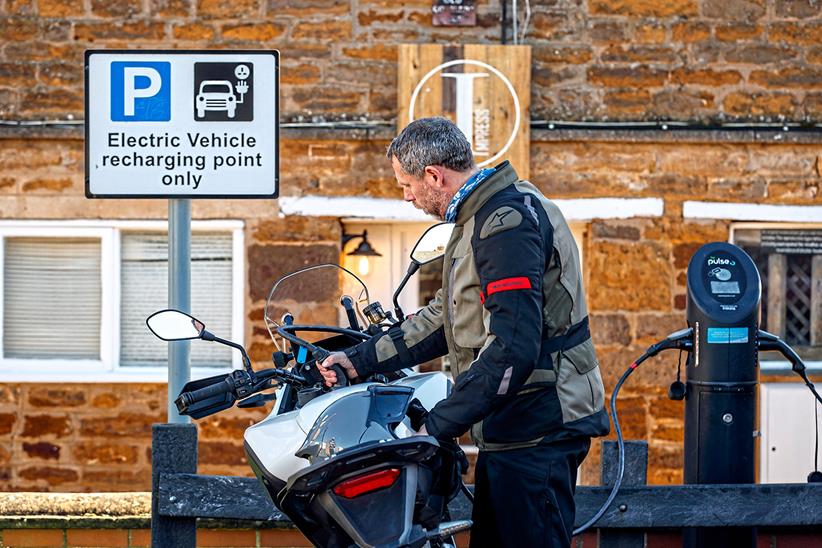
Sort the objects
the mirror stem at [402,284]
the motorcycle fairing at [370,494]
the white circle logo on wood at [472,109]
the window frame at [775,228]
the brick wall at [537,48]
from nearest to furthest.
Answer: the motorcycle fairing at [370,494], the mirror stem at [402,284], the white circle logo on wood at [472,109], the brick wall at [537,48], the window frame at [775,228]

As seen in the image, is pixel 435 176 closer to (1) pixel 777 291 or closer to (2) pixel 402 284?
(2) pixel 402 284

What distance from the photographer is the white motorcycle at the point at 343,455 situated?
9.86 feet

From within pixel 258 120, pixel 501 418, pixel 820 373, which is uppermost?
pixel 258 120

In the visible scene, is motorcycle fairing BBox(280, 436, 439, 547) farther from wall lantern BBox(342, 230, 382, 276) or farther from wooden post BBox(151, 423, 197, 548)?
wall lantern BBox(342, 230, 382, 276)

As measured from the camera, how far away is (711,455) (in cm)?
491

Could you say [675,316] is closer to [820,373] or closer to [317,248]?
[820,373]

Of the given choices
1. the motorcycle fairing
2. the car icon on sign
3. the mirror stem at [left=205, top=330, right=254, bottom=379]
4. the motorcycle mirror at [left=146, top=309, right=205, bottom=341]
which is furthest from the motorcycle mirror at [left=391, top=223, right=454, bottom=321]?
the car icon on sign

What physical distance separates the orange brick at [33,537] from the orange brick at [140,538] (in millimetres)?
302

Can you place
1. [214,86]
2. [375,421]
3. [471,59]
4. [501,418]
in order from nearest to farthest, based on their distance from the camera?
1. [375,421]
2. [501,418]
3. [214,86]
4. [471,59]

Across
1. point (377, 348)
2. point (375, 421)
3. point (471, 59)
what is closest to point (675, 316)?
point (471, 59)

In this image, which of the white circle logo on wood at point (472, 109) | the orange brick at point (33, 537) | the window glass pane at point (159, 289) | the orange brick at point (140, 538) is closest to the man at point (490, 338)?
the orange brick at point (140, 538)

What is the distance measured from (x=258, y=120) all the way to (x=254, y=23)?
3672 millimetres

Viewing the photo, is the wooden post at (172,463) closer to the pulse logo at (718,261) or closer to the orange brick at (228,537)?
the orange brick at (228,537)

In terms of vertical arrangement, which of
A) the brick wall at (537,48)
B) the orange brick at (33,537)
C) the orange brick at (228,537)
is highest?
the brick wall at (537,48)
